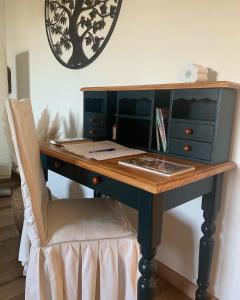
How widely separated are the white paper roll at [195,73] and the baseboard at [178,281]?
1089mm

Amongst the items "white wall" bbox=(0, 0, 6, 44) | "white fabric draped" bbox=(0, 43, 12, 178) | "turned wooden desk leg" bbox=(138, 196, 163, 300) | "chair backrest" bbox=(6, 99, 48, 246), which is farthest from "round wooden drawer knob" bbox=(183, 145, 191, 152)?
"white wall" bbox=(0, 0, 6, 44)

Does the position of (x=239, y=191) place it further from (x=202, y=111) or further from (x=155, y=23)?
(x=155, y=23)

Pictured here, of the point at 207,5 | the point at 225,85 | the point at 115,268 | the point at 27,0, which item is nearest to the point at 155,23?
the point at 207,5

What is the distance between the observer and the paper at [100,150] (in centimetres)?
118

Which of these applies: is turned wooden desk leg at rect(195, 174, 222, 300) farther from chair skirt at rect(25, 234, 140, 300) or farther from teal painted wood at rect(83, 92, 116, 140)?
teal painted wood at rect(83, 92, 116, 140)

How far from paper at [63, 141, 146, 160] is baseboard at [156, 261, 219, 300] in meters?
0.77

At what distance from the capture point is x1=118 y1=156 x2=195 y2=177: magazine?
96 cm

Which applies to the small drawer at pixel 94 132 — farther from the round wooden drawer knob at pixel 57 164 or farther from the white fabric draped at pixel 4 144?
the white fabric draped at pixel 4 144

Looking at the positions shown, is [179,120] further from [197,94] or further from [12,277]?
[12,277]

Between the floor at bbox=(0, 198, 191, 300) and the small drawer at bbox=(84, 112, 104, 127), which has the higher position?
the small drawer at bbox=(84, 112, 104, 127)

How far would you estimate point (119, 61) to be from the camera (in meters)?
1.65

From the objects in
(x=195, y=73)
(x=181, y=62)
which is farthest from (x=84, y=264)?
(x=181, y=62)

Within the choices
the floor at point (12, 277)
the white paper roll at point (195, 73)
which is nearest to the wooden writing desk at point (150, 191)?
the floor at point (12, 277)

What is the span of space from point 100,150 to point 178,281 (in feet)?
2.94
